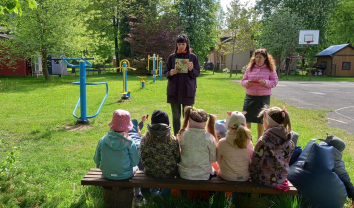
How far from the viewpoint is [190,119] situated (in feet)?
9.39

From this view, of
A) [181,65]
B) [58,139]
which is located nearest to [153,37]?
[58,139]

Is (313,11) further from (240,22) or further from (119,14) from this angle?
(119,14)

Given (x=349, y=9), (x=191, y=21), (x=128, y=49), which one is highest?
(x=349, y=9)

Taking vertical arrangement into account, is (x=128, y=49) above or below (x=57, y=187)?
above

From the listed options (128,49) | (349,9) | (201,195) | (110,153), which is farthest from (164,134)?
(349,9)

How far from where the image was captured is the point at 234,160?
2.79 m

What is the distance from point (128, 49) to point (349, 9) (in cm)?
2979

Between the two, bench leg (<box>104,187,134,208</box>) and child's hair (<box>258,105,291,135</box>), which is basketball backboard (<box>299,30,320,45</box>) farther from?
bench leg (<box>104,187,134,208</box>)

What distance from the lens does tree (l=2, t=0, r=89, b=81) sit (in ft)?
55.2

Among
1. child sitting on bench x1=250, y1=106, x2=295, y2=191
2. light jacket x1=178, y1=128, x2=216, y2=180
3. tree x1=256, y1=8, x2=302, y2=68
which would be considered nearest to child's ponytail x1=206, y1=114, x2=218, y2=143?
light jacket x1=178, y1=128, x2=216, y2=180

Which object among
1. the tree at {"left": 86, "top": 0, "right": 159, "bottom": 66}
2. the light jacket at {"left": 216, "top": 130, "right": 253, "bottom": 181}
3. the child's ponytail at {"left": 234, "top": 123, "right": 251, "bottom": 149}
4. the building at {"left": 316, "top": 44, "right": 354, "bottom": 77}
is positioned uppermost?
the tree at {"left": 86, "top": 0, "right": 159, "bottom": 66}

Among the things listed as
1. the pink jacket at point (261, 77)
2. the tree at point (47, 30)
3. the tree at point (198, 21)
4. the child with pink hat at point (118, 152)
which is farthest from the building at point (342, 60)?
the child with pink hat at point (118, 152)

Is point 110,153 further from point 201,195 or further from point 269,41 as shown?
point 269,41

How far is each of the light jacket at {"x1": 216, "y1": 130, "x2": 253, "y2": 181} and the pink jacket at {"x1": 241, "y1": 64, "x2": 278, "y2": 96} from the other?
2.07 m
